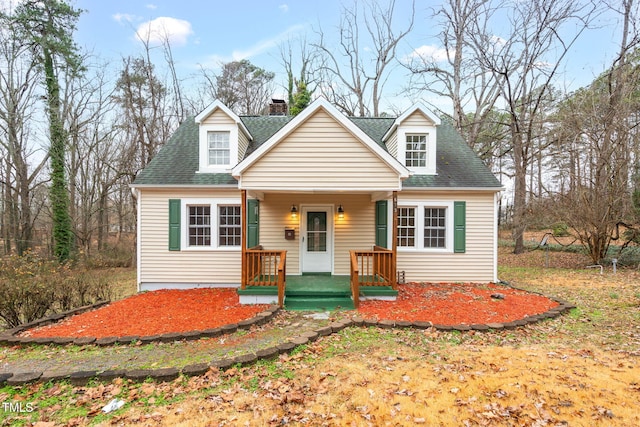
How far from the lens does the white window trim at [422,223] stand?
9070 mm

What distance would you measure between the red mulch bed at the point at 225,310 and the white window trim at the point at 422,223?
48.5 inches

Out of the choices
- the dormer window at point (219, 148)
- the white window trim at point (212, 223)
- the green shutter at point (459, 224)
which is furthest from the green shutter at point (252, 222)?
the green shutter at point (459, 224)

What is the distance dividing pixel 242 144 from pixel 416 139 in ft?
18.9

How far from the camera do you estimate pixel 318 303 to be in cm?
700

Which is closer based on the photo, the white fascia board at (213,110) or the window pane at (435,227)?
the white fascia board at (213,110)

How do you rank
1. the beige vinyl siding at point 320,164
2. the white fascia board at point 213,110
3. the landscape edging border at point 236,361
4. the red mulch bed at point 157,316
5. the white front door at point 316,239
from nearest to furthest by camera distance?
the landscape edging border at point 236,361
the red mulch bed at point 157,316
the beige vinyl siding at point 320,164
the white fascia board at point 213,110
the white front door at point 316,239

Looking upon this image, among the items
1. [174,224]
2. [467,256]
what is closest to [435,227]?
[467,256]

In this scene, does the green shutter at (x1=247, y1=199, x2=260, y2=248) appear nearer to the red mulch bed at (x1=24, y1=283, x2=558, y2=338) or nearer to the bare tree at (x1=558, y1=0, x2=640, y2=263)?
the red mulch bed at (x1=24, y1=283, x2=558, y2=338)

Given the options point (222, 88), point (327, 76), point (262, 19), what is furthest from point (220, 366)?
point (327, 76)

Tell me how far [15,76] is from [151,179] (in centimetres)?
1189

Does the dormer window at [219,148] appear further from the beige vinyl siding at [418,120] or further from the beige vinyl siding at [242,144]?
the beige vinyl siding at [418,120]

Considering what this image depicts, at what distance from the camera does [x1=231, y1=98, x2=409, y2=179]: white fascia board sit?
22.5 feet

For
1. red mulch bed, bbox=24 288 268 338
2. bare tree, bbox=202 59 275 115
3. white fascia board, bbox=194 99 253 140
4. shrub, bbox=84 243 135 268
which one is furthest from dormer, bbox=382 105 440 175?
shrub, bbox=84 243 135 268

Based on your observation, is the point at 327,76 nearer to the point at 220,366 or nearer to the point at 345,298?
the point at 345,298
